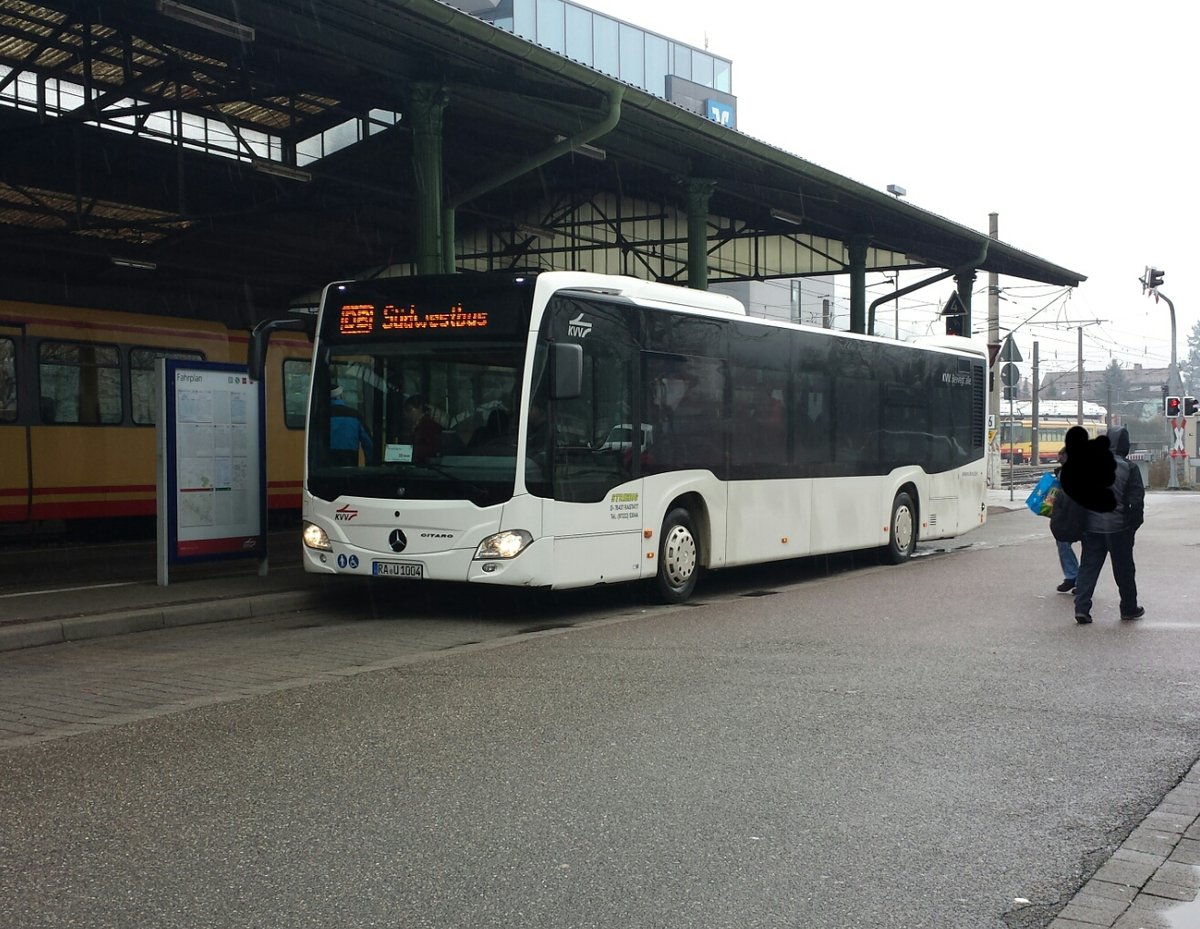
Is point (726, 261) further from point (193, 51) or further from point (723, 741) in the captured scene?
point (723, 741)

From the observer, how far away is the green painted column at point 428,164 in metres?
15.3

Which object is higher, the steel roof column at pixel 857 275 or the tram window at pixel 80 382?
the steel roof column at pixel 857 275

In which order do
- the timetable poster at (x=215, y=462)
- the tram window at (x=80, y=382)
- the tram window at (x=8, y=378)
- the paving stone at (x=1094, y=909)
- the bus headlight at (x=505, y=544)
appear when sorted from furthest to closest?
1. the tram window at (x=80, y=382)
2. the tram window at (x=8, y=378)
3. the timetable poster at (x=215, y=462)
4. the bus headlight at (x=505, y=544)
5. the paving stone at (x=1094, y=909)

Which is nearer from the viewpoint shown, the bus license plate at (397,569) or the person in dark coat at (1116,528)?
the person in dark coat at (1116,528)

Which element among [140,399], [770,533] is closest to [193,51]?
[140,399]

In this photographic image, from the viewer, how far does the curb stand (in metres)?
10.1

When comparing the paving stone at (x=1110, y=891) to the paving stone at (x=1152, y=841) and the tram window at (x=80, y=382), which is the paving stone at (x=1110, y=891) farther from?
the tram window at (x=80, y=382)

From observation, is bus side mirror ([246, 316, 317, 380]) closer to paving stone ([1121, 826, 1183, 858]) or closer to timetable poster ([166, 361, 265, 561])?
timetable poster ([166, 361, 265, 561])

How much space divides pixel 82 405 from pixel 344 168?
22.1 ft

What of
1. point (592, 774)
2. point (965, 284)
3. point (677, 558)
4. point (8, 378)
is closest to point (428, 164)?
point (677, 558)

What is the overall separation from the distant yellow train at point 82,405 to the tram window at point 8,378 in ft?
0.04

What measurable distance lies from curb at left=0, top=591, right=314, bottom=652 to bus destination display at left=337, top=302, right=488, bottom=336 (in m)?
2.51

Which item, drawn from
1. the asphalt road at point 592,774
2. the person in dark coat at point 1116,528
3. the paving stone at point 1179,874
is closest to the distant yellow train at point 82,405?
the asphalt road at point 592,774

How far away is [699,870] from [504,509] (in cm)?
658
